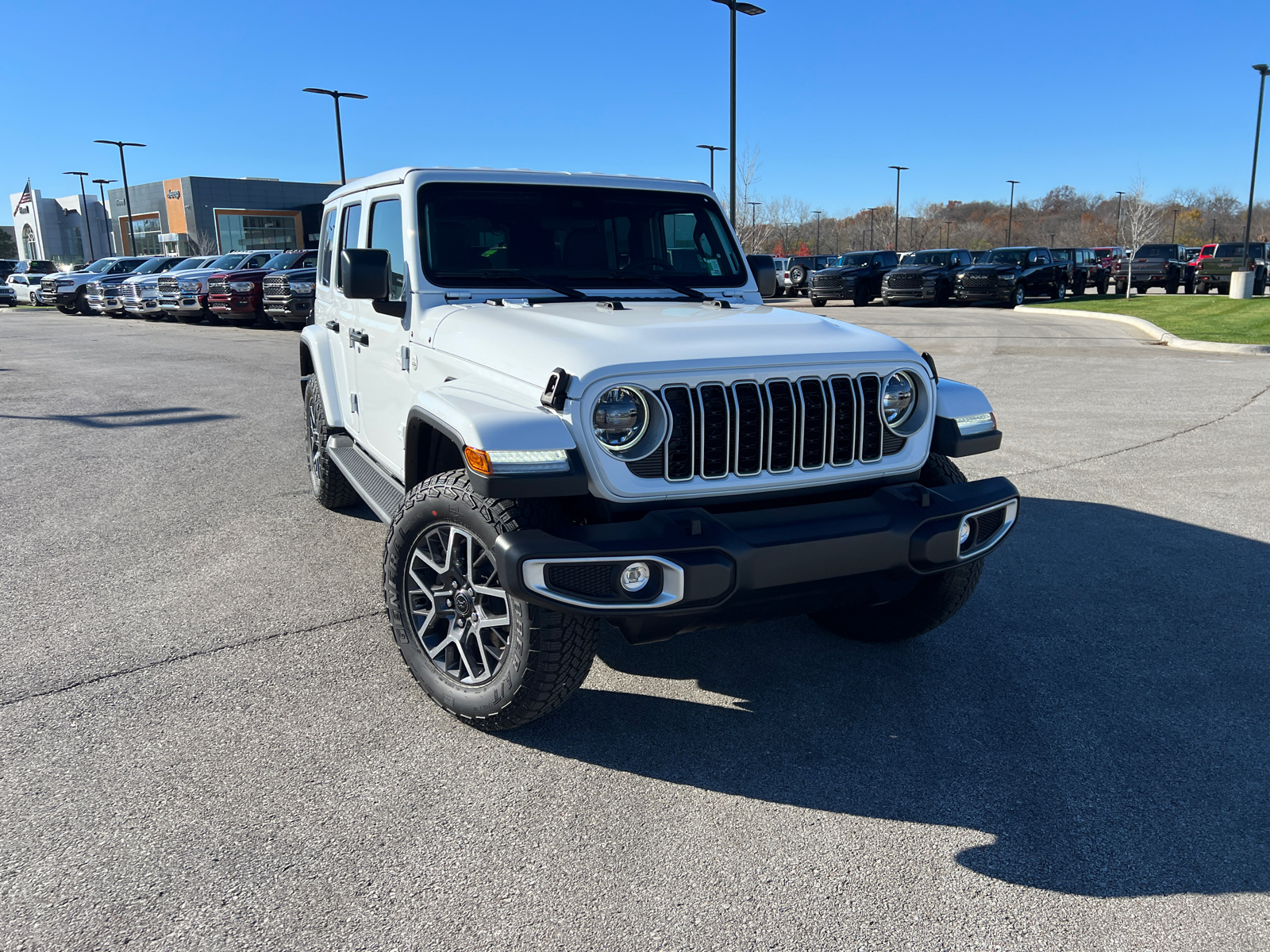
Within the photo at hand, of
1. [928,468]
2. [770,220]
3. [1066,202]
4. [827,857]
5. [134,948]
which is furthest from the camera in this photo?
[1066,202]

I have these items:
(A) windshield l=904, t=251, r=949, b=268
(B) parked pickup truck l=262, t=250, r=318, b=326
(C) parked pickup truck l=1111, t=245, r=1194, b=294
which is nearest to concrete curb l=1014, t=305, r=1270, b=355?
(A) windshield l=904, t=251, r=949, b=268

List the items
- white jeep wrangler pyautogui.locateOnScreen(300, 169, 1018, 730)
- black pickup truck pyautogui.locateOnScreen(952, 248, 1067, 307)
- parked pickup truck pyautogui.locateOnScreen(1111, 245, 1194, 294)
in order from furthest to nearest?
parked pickup truck pyautogui.locateOnScreen(1111, 245, 1194, 294) → black pickup truck pyautogui.locateOnScreen(952, 248, 1067, 307) → white jeep wrangler pyautogui.locateOnScreen(300, 169, 1018, 730)

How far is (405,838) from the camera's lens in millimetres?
2852

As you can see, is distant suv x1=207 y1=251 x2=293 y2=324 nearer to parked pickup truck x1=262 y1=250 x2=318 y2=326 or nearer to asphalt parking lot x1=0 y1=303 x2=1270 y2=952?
parked pickup truck x1=262 y1=250 x2=318 y2=326

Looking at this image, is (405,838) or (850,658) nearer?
(405,838)

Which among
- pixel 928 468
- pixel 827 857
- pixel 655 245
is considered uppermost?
pixel 655 245

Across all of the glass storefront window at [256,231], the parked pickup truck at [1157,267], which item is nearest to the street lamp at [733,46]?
the parked pickup truck at [1157,267]

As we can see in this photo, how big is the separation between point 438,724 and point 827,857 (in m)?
1.48

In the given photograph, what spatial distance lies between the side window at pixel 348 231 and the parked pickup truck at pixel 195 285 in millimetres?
21837

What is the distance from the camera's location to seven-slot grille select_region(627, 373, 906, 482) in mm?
3141

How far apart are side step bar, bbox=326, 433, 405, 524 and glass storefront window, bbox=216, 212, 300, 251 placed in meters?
76.9

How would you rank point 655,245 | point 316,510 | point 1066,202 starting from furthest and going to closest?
point 1066,202 < point 316,510 < point 655,245

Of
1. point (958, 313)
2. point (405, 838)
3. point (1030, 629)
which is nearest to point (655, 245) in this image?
point (1030, 629)

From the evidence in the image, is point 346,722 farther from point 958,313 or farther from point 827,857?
point 958,313
